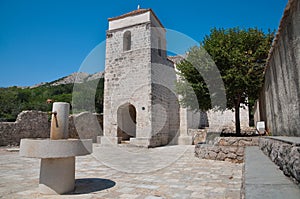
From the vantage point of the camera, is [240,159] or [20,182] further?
[240,159]

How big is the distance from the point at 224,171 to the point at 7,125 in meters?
11.6

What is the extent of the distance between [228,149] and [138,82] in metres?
7.03

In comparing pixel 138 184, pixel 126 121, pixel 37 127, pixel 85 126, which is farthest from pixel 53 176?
pixel 85 126

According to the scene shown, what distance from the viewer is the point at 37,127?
505 inches

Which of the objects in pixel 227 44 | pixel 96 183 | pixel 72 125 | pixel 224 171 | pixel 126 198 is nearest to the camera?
pixel 126 198

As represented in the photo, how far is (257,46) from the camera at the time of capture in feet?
26.2

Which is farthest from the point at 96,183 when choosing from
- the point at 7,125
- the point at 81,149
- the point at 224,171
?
the point at 7,125

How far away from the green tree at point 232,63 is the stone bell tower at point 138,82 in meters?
3.72

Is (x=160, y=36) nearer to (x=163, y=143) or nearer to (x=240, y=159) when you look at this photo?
(x=163, y=143)

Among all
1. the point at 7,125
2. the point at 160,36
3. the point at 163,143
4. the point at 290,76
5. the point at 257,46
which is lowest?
the point at 163,143

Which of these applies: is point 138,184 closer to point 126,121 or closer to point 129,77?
point 129,77

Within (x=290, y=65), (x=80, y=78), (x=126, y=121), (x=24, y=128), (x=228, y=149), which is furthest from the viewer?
(x=80, y=78)

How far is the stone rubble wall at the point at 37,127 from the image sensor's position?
38.4ft

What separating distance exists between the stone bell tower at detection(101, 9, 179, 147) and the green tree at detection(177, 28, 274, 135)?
372 cm
